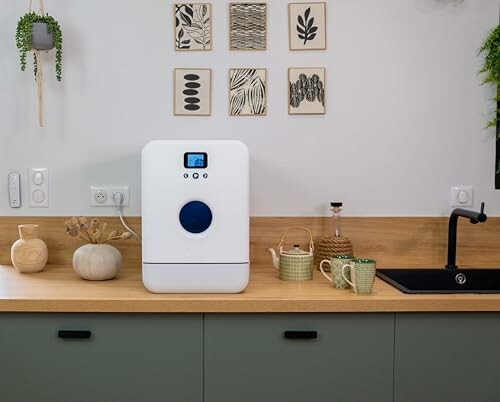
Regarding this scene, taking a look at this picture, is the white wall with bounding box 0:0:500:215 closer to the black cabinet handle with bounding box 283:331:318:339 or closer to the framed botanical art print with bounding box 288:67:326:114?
the framed botanical art print with bounding box 288:67:326:114

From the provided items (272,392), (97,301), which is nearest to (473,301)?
(272,392)

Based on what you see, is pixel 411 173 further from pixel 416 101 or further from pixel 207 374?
pixel 207 374

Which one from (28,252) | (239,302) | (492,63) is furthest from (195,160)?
(492,63)

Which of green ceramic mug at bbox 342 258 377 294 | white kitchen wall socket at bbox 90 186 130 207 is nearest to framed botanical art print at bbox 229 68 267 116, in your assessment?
white kitchen wall socket at bbox 90 186 130 207

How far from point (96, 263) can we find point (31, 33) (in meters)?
0.93

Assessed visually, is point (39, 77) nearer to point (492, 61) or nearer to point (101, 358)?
point (101, 358)

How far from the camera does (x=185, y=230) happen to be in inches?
67.2

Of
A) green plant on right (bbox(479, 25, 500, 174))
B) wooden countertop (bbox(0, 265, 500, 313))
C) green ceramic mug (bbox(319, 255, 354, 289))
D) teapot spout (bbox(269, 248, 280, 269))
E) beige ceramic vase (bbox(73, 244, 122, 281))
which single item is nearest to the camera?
wooden countertop (bbox(0, 265, 500, 313))

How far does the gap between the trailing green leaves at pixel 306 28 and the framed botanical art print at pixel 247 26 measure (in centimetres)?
14

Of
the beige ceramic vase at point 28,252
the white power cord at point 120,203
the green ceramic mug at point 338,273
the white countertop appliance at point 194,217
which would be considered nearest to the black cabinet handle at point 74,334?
the white countertop appliance at point 194,217

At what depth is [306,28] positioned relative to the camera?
7.05 feet

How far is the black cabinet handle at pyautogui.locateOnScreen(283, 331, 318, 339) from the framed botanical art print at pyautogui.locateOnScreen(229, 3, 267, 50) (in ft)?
3.75

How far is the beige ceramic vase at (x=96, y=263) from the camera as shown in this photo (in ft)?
6.17

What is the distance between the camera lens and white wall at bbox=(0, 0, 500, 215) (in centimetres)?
216
